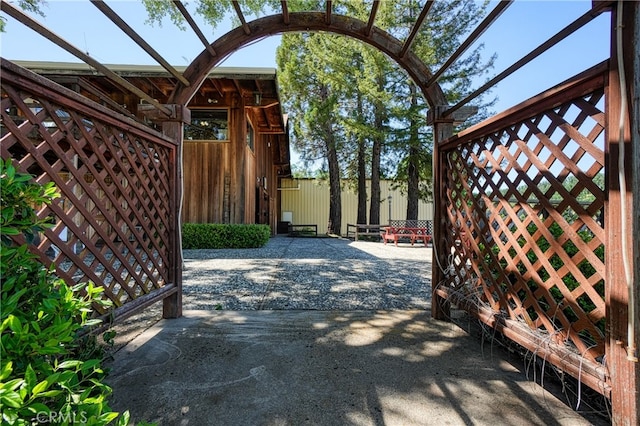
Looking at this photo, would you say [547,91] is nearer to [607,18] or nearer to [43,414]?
[607,18]

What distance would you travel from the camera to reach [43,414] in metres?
0.64

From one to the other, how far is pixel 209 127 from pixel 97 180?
653 centimetres

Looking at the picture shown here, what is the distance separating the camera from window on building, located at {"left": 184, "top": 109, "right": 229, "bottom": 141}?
25.1ft

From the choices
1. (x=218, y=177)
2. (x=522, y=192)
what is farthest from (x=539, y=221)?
(x=218, y=177)

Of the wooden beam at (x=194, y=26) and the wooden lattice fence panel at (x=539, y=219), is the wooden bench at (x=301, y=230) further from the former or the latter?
the wooden lattice fence panel at (x=539, y=219)

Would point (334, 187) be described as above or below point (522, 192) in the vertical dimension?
above

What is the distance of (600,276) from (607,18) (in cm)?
100

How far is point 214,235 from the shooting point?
7.25 meters

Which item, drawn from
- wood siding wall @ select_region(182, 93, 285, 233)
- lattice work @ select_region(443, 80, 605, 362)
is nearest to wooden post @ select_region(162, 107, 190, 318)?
lattice work @ select_region(443, 80, 605, 362)

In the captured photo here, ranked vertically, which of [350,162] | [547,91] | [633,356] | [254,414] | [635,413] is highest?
[350,162]

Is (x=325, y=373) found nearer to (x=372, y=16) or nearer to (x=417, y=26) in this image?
(x=417, y=26)

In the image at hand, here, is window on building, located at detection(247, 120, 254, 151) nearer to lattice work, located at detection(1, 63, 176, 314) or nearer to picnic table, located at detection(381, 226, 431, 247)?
picnic table, located at detection(381, 226, 431, 247)

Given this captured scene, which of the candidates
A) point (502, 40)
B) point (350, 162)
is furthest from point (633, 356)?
point (350, 162)

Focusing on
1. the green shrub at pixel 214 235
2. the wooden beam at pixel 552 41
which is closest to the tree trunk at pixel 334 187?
the green shrub at pixel 214 235
